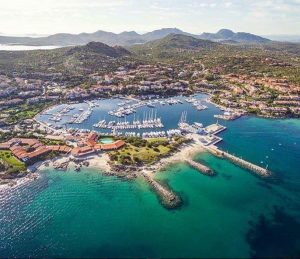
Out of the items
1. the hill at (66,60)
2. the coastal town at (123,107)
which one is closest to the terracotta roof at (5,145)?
the coastal town at (123,107)

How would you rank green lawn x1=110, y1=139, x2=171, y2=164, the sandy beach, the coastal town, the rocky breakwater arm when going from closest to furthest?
the rocky breakwater arm < the sandy beach < green lawn x1=110, y1=139, x2=171, y2=164 < the coastal town

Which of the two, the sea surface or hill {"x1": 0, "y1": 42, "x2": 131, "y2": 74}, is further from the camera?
hill {"x1": 0, "y1": 42, "x2": 131, "y2": 74}

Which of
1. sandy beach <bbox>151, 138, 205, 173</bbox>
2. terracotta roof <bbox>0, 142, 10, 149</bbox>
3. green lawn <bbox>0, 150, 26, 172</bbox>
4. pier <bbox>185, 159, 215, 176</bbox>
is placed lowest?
green lawn <bbox>0, 150, 26, 172</bbox>

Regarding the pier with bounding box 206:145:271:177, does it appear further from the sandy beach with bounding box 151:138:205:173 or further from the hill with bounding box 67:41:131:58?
the hill with bounding box 67:41:131:58

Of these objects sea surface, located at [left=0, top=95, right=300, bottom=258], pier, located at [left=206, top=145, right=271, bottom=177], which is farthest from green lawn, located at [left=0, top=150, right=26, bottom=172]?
pier, located at [left=206, top=145, right=271, bottom=177]

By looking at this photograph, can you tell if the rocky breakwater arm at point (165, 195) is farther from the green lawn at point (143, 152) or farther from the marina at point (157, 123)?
the marina at point (157, 123)

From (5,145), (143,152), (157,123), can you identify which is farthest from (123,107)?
(5,145)

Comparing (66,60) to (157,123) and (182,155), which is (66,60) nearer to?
(157,123)
